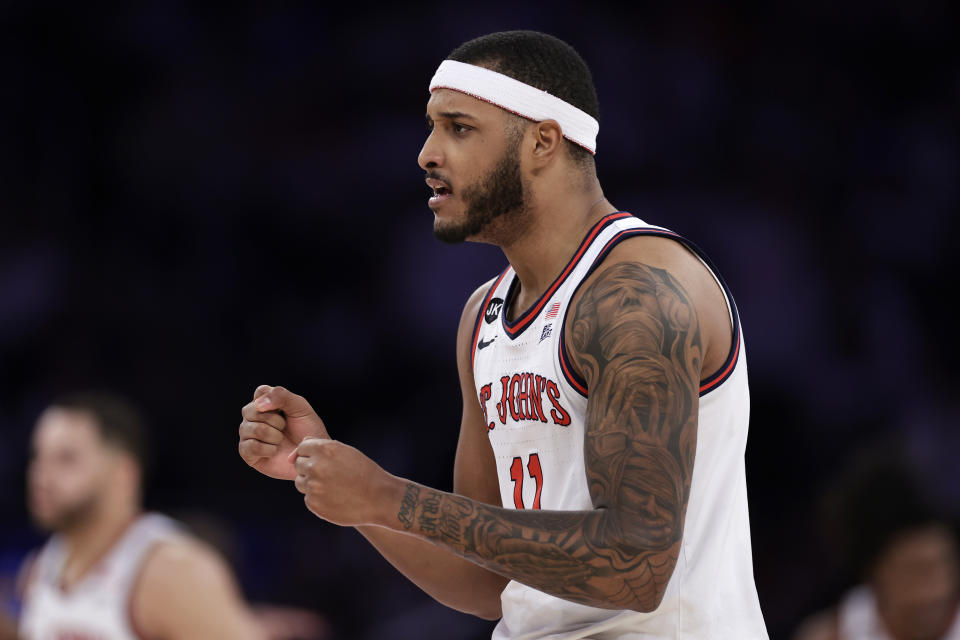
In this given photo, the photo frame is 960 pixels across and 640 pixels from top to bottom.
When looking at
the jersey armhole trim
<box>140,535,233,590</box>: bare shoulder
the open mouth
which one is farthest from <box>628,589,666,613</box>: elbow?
<box>140,535,233,590</box>: bare shoulder

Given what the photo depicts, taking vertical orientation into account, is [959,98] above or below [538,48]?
above

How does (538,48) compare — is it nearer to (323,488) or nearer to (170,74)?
(323,488)

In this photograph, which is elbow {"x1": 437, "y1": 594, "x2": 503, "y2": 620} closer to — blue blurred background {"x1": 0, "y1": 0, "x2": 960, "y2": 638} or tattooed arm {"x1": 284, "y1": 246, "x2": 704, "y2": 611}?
tattooed arm {"x1": 284, "y1": 246, "x2": 704, "y2": 611}

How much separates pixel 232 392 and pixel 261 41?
10.5 feet

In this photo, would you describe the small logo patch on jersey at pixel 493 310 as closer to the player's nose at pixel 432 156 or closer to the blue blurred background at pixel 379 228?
the player's nose at pixel 432 156

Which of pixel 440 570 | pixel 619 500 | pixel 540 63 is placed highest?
pixel 540 63

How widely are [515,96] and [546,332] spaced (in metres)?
0.59

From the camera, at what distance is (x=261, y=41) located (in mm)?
10406

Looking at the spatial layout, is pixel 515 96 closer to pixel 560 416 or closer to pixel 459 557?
pixel 560 416

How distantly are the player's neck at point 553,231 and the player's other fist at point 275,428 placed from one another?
612 millimetres

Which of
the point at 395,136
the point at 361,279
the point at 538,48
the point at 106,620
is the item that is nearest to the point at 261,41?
the point at 395,136

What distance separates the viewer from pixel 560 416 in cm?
277

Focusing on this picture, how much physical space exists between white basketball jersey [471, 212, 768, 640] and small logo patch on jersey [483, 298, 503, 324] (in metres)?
0.19

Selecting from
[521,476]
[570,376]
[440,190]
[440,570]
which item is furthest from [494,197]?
[440,570]
